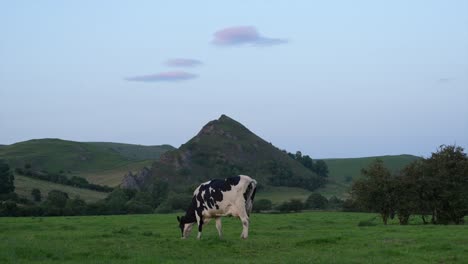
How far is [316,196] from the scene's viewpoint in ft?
316

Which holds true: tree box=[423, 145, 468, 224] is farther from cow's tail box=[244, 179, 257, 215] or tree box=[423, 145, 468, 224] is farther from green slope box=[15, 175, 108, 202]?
green slope box=[15, 175, 108, 202]

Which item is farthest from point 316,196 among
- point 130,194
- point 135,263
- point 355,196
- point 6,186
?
point 135,263

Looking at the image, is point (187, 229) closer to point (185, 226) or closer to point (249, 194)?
point (185, 226)

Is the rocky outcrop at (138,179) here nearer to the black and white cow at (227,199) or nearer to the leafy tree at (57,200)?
the leafy tree at (57,200)

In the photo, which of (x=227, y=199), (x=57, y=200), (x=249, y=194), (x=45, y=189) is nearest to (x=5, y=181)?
(x=45, y=189)

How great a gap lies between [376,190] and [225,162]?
114 meters

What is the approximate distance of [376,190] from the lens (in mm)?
42344

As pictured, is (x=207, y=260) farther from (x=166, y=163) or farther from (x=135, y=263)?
(x=166, y=163)

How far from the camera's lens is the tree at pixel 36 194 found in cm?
9100

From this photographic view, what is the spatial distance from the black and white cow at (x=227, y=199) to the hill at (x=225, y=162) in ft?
374

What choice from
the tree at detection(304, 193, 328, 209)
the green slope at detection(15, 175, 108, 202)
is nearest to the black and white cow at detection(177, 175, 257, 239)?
the tree at detection(304, 193, 328, 209)

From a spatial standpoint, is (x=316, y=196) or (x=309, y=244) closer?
(x=309, y=244)

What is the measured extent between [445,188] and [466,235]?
14.6m

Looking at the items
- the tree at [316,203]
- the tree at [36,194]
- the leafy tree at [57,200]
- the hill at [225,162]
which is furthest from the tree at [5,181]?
the hill at [225,162]
